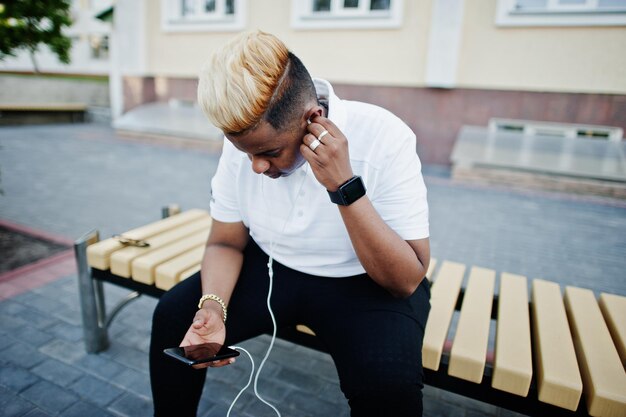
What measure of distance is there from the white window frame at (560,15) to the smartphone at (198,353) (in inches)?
345

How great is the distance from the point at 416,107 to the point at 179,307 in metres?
8.27

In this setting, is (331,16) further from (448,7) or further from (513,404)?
(513,404)

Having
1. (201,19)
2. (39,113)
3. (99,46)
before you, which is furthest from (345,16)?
(99,46)

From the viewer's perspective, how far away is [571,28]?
7742 millimetres

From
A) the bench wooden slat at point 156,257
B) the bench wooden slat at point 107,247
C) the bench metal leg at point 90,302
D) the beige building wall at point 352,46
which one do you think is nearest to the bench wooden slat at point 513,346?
the bench wooden slat at point 156,257

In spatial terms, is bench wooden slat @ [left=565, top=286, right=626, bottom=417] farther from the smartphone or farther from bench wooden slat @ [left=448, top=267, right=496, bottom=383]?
the smartphone

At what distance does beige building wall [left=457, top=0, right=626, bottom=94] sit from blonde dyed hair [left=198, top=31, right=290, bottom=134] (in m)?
8.29

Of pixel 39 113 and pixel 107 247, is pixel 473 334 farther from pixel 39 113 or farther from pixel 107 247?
pixel 39 113

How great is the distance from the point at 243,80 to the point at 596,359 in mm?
1629

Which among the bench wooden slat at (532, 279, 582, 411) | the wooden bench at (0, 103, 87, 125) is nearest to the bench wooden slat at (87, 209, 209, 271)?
the bench wooden slat at (532, 279, 582, 411)

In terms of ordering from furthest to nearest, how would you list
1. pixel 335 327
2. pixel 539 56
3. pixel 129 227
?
1. pixel 539 56
2. pixel 129 227
3. pixel 335 327

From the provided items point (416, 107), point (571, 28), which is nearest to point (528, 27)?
point (571, 28)

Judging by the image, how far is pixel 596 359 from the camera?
5.04 feet

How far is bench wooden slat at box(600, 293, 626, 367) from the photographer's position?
65.8 inches
